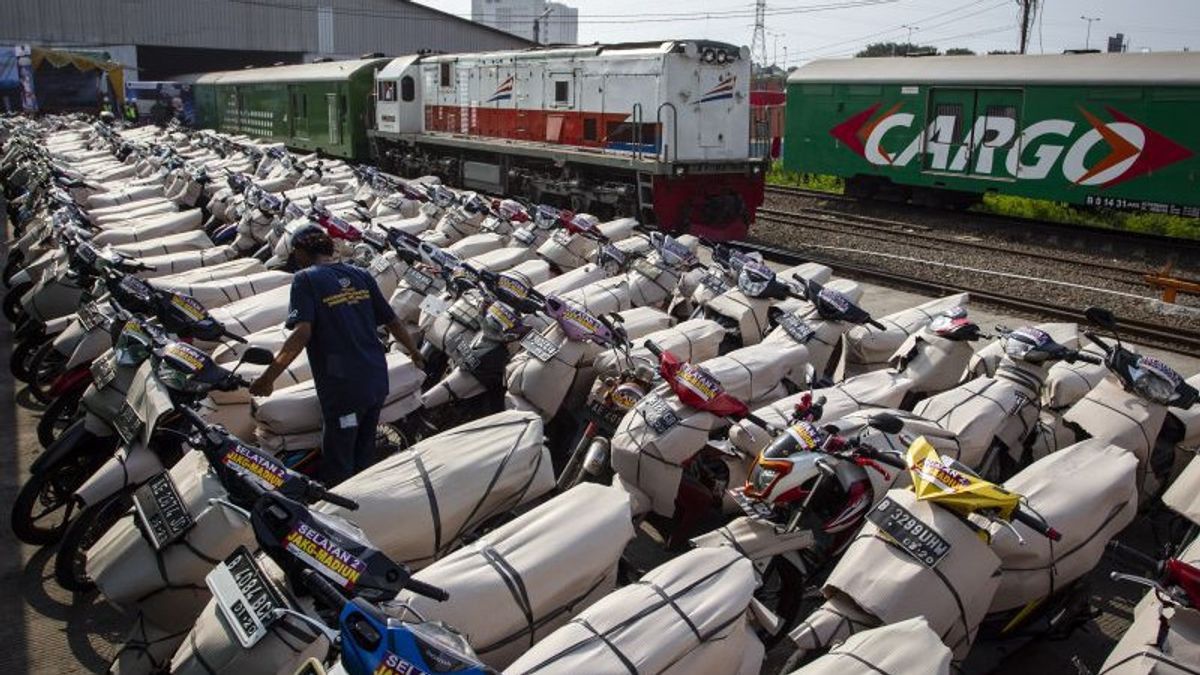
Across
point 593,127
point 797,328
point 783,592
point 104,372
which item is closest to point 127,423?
point 104,372

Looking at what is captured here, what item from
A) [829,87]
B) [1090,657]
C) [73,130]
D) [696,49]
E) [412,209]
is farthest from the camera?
[73,130]

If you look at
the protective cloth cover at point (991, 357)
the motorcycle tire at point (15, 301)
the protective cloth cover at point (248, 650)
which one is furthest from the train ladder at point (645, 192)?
the protective cloth cover at point (248, 650)

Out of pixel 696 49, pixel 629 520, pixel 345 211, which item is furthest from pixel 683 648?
pixel 696 49

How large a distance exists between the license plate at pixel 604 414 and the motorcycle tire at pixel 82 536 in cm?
257

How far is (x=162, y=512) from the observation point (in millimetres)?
3896

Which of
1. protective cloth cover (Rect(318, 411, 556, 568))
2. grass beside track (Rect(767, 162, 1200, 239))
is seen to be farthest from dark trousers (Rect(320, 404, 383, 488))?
grass beside track (Rect(767, 162, 1200, 239))

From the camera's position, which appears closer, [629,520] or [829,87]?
[629,520]

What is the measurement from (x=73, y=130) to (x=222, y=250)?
763 inches

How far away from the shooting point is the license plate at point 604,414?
5.46m

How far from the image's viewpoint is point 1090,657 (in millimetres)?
4430

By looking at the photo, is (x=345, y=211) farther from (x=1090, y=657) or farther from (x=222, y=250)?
(x=1090, y=657)

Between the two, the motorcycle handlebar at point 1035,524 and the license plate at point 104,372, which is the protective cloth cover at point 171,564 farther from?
the motorcycle handlebar at point 1035,524

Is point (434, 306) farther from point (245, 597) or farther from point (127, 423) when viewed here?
point (245, 597)

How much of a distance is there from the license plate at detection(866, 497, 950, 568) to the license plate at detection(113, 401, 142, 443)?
12.4 feet
